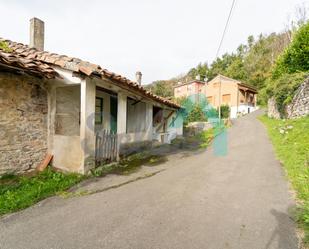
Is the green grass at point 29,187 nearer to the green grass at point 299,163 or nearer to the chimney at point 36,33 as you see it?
the green grass at point 299,163

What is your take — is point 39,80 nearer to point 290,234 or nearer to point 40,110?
point 40,110

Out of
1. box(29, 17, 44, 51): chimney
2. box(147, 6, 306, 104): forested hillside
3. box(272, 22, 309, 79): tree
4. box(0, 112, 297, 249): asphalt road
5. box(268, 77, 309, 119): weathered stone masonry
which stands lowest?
box(0, 112, 297, 249): asphalt road

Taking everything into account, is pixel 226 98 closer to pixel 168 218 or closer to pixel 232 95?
pixel 232 95

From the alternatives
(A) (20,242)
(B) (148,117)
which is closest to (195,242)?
(A) (20,242)

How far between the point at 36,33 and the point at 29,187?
671 cm

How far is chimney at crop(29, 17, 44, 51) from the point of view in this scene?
8672 mm

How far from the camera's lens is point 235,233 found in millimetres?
3352

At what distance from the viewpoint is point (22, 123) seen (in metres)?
6.35

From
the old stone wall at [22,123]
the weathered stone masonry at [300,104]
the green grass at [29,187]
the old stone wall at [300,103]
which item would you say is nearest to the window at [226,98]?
the weathered stone masonry at [300,104]

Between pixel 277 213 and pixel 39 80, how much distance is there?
24.6 ft

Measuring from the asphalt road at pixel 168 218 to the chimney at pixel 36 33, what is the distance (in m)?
7.18

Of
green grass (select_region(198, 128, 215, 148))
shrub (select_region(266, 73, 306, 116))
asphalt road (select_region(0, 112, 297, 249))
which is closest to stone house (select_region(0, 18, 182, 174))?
asphalt road (select_region(0, 112, 297, 249))

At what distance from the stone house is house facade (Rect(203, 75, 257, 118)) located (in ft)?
91.9

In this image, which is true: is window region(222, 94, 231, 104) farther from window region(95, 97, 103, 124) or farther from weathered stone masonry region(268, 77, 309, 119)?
window region(95, 97, 103, 124)
